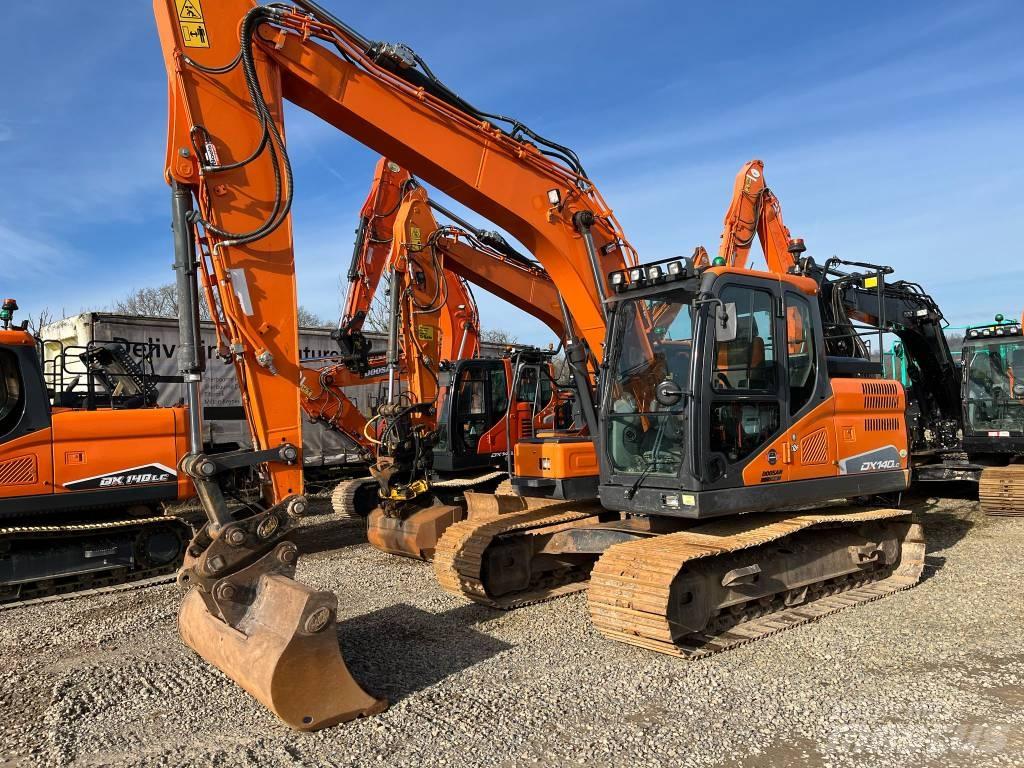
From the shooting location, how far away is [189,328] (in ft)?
16.3

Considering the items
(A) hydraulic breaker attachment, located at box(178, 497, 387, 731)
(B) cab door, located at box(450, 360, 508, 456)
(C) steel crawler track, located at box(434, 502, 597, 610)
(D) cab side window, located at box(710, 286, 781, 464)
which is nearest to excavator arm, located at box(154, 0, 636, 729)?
(A) hydraulic breaker attachment, located at box(178, 497, 387, 731)

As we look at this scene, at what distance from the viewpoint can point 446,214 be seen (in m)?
11.1

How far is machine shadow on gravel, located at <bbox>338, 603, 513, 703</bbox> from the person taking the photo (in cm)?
500

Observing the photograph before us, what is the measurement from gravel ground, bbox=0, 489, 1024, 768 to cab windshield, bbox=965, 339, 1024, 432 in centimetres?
517

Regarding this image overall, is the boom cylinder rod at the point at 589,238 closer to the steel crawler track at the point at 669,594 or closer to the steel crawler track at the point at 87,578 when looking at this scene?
the steel crawler track at the point at 669,594

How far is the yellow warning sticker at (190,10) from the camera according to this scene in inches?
229

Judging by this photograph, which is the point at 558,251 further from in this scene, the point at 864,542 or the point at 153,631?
the point at 153,631

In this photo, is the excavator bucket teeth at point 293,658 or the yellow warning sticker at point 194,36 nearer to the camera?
the excavator bucket teeth at point 293,658

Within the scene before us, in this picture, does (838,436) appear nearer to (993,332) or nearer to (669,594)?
(669,594)

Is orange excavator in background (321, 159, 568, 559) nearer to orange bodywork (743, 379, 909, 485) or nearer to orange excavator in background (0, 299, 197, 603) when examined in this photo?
orange excavator in background (0, 299, 197, 603)

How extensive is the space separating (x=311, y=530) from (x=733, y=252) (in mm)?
6965

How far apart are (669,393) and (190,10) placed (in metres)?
4.46

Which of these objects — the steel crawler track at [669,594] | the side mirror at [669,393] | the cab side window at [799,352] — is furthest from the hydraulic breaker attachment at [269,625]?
the cab side window at [799,352]

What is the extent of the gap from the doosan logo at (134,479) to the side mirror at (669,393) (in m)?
5.24
